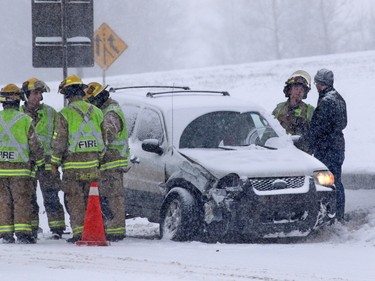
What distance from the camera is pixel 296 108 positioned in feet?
48.7

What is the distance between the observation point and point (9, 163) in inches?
508

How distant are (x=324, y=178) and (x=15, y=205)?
3.41m

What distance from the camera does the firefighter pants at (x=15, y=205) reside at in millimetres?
12875

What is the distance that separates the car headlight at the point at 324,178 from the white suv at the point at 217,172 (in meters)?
0.01

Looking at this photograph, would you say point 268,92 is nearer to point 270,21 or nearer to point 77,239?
point 77,239

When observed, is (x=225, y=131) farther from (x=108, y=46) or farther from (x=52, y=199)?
(x=108, y=46)

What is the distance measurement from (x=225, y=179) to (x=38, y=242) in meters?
2.35

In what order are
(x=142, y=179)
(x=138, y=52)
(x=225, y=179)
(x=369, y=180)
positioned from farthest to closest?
(x=138, y=52)
(x=369, y=180)
(x=142, y=179)
(x=225, y=179)

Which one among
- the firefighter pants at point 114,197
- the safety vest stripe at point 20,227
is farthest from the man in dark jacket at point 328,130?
the safety vest stripe at point 20,227

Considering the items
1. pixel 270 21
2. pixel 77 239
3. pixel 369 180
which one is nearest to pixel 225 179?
pixel 77 239

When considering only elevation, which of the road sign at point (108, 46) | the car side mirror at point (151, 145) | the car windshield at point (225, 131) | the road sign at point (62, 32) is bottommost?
the car side mirror at point (151, 145)

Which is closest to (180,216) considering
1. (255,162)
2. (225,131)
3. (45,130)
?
(255,162)

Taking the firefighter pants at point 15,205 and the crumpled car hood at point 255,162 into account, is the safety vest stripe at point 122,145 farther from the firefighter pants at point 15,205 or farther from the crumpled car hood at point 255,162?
the firefighter pants at point 15,205

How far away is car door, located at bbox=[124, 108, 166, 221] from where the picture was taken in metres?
13.6
